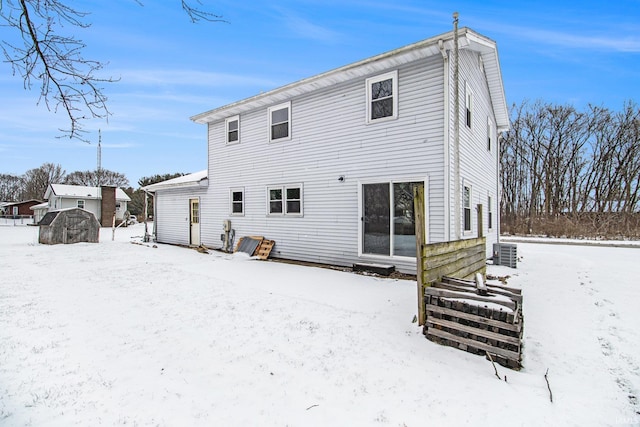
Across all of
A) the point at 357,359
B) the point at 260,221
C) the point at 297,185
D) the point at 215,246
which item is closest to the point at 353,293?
the point at 357,359

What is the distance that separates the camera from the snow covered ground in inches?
103

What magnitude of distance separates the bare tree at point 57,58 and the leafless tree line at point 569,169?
24.4 metres

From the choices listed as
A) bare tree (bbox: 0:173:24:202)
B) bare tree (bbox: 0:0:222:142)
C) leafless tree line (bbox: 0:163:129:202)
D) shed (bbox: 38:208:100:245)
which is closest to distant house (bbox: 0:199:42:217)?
leafless tree line (bbox: 0:163:129:202)

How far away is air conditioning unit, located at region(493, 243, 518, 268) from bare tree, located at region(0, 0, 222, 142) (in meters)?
9.56

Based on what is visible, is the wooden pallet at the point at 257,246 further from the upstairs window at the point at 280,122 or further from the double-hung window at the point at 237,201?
the upstairs window at the point at 280,122

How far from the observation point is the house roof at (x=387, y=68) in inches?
279

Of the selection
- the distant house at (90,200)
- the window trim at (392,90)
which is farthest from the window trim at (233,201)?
the distant house at (90,200)

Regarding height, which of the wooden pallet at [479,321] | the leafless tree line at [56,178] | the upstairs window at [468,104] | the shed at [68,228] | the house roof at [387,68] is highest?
the leafless tree line at [56,178]

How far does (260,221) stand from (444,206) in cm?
619

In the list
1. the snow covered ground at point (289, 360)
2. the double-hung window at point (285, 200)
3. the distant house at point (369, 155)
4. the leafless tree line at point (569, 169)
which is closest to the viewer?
the snow covered ground at point (289, 360)

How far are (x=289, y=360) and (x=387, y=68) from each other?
7.13 metres

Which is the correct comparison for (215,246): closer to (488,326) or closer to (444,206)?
(444,206)

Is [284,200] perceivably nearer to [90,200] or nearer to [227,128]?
[227,128]

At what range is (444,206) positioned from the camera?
23.6ft
